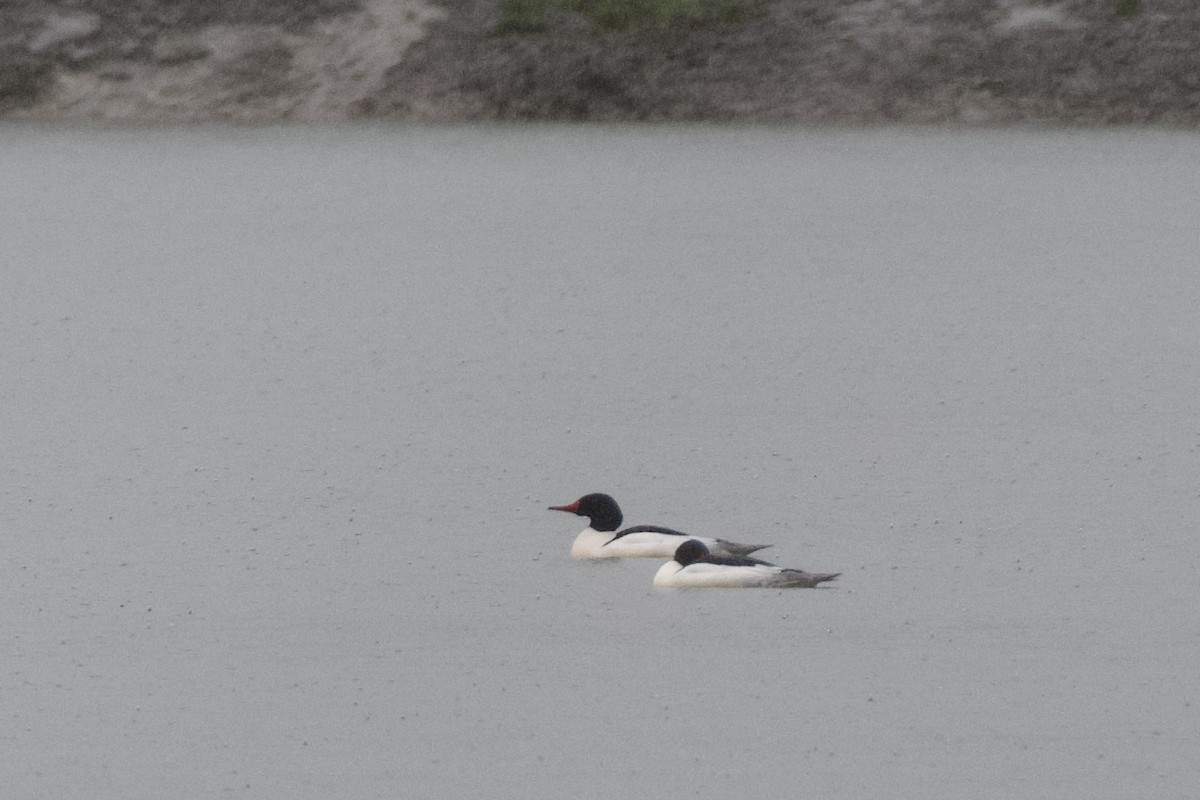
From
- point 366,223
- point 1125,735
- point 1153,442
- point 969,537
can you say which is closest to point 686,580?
point 969,537

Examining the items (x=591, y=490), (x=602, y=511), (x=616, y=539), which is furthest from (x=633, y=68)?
(x=616, y=539)

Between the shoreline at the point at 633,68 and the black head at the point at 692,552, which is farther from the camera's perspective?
the shoreline at the point at 633,68

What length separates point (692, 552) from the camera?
38.3ft

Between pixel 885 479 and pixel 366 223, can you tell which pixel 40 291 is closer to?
pixel 366 223

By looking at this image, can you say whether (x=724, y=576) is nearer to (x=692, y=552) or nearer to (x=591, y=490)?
(x=692, y=552)

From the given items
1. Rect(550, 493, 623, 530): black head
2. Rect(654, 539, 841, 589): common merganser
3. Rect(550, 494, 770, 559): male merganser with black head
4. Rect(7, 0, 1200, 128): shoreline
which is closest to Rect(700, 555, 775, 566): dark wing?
Rect(654, 539, 841, 589): common merganser

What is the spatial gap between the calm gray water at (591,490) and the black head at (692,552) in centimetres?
27

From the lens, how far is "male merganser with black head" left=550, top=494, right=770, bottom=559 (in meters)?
12.3

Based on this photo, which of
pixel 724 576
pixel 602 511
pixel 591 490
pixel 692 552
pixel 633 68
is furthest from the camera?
pixel 633 68

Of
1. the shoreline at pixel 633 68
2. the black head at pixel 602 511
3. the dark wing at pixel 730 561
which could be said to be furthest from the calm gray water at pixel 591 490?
the shoreline at pixel 633 68

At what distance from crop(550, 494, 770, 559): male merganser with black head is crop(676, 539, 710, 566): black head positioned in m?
0.35

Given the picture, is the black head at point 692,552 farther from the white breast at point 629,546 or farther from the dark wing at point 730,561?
the white breast at point 629,546

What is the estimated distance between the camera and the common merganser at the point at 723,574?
37.8ft

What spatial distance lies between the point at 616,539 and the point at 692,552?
77 cm
